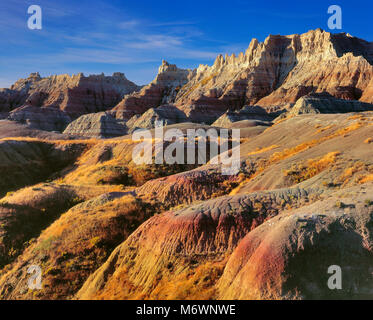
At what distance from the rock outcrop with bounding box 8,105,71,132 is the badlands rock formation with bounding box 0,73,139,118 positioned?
26.7m

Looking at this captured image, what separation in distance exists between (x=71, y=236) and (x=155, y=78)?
137m

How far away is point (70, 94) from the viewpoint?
428ft

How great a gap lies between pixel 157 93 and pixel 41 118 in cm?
5671

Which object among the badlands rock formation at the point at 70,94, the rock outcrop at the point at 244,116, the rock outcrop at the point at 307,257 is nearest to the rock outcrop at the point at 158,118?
the rock outcrop at the point at 244,116

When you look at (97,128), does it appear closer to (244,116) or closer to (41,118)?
(41,118)

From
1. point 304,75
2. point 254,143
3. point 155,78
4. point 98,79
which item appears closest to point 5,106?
point 98,79

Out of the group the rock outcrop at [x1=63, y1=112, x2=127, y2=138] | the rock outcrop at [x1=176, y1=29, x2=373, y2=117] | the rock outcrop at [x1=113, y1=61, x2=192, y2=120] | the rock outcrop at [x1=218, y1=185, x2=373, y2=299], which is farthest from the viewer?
the rock outcrop at [x1=113, y1=61, x2=192, y2=120]

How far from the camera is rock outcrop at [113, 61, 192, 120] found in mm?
116875

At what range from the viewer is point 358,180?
14984 mm

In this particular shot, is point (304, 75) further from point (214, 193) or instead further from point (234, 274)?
point (234, 274)

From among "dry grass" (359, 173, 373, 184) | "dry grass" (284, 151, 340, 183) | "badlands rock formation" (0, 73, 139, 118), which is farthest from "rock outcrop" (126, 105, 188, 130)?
"dry grass" (359, 173, 373, 184)

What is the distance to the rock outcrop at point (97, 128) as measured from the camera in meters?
72.1

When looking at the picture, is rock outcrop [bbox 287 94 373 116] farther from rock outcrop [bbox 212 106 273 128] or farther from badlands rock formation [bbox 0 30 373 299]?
badlands rock formation [bbox 0 30 373 299]

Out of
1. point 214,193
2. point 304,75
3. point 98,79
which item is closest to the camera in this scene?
point 214,193
